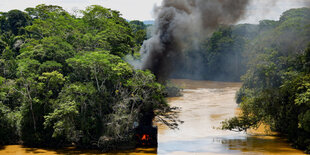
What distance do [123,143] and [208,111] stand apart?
24.0m

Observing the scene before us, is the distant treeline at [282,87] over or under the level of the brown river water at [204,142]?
over

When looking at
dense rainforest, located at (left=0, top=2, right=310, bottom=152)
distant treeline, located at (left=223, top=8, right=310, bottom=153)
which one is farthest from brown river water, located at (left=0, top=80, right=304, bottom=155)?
distant treeline, located at (left=223, top=8, right=310, bottom=153)

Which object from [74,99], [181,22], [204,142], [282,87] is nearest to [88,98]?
[74,99]

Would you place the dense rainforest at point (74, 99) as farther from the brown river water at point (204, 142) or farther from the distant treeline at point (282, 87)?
the distant treeline at point (282, 87)

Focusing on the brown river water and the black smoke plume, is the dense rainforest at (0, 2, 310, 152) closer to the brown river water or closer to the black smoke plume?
the brown river water

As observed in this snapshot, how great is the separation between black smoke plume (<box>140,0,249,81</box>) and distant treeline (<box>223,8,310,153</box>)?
6.28 metres

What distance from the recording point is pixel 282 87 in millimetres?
26547

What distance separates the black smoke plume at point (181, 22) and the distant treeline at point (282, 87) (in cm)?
628

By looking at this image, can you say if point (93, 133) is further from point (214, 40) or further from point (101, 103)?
point (214, 40)

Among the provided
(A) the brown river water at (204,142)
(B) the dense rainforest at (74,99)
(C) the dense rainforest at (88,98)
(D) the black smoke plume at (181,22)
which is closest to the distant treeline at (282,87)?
(C) the dense rainforest at (88,98)

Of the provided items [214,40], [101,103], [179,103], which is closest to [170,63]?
[101,103]

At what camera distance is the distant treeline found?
77.3 ft

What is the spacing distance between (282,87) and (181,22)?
29.3 ft

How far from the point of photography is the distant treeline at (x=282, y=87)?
23.5 metres
